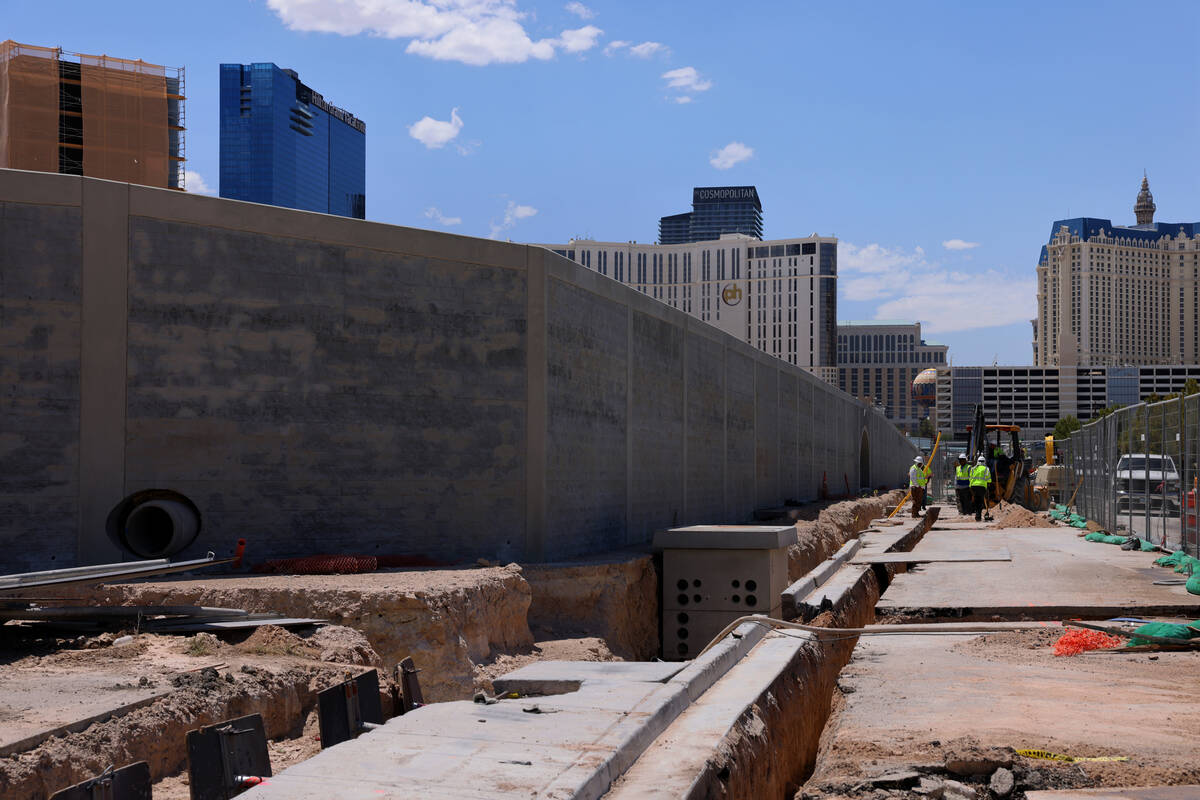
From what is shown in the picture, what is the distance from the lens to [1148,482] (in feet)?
65.5

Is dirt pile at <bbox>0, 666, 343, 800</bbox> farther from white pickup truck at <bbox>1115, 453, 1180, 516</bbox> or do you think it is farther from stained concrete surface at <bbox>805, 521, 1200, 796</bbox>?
white pickup truck at <bbox>1115, 453, 1180, 516</bbox>

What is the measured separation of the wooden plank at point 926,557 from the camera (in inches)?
654

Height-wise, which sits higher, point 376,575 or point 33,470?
point 33,470

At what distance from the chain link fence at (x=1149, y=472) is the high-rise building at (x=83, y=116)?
131 ft

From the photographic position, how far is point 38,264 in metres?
11.9

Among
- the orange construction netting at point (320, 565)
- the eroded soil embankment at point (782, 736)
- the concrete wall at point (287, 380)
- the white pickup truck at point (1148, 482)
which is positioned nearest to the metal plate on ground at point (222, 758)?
the eroded soil embankment at point (782, 736)

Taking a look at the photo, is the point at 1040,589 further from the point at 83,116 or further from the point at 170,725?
the point at 83,116

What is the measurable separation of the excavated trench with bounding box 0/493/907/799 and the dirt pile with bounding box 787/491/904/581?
3.06m

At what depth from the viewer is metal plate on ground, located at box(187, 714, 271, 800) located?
16.8 feet

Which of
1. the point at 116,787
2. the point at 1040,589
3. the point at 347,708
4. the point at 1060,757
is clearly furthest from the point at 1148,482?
the point at 116,787

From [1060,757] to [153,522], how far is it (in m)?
10.5

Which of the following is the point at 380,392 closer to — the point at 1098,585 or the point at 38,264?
the point at 38,264

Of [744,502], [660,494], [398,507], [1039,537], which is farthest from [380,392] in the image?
[1039,537]

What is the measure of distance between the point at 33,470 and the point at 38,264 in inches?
90.8
